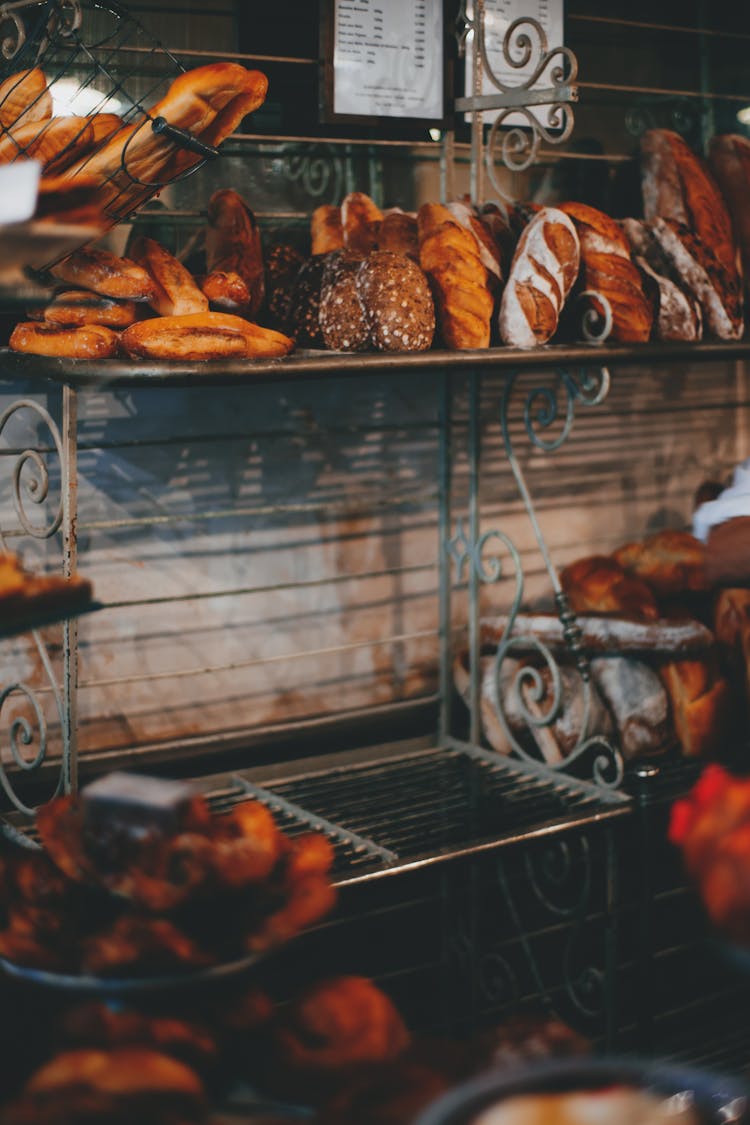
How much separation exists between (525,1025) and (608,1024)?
1.19m

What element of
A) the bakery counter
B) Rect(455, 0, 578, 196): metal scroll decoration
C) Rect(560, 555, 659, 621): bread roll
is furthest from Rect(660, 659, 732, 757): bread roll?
Rect(455, 0, 578, 196): metal scroll decoration

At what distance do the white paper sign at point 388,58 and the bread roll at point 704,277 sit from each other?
22.3 inches

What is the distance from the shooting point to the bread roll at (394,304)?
2148 millimetres

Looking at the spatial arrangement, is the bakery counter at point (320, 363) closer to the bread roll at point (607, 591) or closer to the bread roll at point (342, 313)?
the bread roll at point (342, 313)

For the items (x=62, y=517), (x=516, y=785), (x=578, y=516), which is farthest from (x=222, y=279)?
(x=578, y=516)

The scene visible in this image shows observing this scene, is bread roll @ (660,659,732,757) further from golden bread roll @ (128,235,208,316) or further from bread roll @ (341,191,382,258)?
golden bread roll @ (128,235,208,316)

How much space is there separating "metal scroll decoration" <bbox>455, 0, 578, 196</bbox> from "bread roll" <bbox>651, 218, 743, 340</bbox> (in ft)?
0.98

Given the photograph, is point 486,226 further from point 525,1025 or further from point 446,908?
point 525,1025

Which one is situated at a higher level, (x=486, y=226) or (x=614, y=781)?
(x=486, y=226)

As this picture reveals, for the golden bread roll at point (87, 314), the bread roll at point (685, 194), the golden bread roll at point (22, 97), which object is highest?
the bread roll at point (685, 194)

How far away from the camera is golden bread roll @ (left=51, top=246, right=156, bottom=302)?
1988 millimetres

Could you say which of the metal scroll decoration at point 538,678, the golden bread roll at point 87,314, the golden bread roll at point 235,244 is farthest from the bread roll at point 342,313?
the metal scroll decoration at point 538,678

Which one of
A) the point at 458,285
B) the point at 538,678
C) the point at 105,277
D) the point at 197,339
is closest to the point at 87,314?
the point at 105,277

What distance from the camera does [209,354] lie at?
190 centimetres
